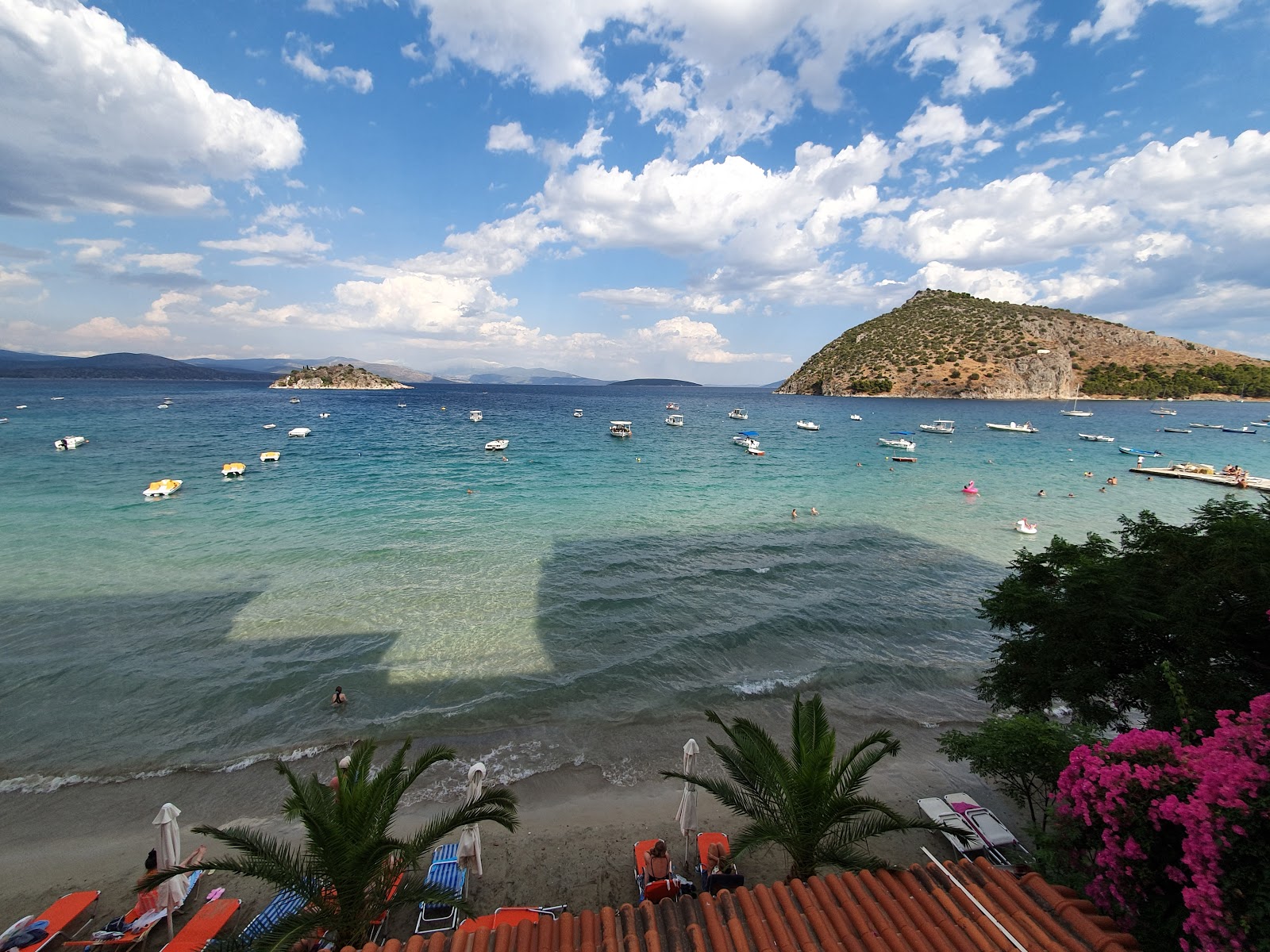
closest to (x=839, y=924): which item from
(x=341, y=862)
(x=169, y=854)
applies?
(x=341, y=862)

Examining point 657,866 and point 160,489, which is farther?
point 160,489

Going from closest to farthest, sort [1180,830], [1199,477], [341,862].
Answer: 1. [1180,830]
2. [341,862]
3. [1199,477]

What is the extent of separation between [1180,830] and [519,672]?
12896 mm

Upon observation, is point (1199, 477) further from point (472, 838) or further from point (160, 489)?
point (160, 489)

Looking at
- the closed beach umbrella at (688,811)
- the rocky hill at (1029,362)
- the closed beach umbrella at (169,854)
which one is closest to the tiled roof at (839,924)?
the closed beach umbrella at (688,811)

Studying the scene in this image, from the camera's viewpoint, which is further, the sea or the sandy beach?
the sea

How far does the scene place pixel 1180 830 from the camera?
4.65 meters

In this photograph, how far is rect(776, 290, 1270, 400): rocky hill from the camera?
128 m

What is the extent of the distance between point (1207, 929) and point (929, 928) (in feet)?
6.55

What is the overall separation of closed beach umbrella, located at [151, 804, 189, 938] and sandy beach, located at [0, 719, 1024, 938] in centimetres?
94

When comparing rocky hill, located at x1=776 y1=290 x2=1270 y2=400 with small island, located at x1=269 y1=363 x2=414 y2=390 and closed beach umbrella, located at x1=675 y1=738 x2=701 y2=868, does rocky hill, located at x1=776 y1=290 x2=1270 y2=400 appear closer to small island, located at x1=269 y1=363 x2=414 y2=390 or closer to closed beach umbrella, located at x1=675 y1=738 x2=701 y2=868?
closed beach umbrella, located at x1=675 y1=738 x2=701 y2=868

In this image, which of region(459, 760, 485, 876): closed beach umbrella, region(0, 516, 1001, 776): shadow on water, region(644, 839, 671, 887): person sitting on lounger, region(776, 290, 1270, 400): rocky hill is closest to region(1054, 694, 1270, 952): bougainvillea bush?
region(644, 839, 671, 887): person sitting on lounger

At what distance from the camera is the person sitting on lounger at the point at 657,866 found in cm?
809

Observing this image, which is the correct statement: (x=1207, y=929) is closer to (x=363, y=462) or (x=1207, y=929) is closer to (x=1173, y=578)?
(x=1173, y=578)
